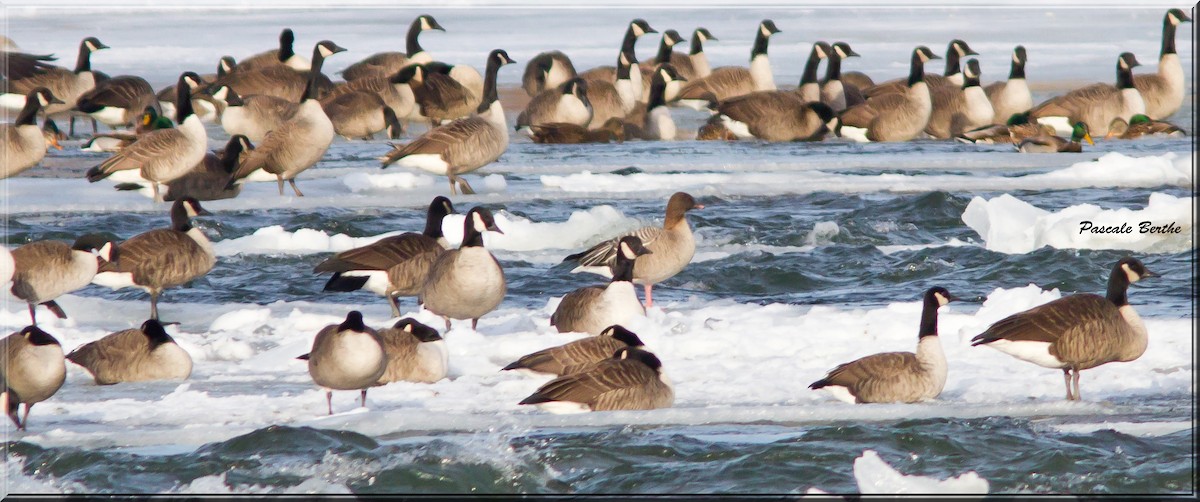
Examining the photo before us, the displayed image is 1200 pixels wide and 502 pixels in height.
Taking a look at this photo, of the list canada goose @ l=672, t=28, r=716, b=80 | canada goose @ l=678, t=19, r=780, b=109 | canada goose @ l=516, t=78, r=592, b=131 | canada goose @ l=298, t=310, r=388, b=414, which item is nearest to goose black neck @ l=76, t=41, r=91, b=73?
canada goose @ l=516, t=78, r=592, b=131

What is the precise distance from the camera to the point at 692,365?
26.0ft

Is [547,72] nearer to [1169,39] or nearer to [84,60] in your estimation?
[84,60]

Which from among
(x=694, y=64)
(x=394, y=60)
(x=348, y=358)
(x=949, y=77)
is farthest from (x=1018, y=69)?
(x=348, y=358)

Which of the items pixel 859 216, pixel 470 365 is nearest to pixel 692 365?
pixel 470 365

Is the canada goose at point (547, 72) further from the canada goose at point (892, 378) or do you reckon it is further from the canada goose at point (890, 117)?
the canada goose at point (892, 378)

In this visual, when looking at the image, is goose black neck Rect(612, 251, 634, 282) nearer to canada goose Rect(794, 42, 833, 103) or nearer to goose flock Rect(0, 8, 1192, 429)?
goose flock Rect(0, 8, 1192, 429)

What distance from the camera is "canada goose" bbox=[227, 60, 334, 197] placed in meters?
13.8

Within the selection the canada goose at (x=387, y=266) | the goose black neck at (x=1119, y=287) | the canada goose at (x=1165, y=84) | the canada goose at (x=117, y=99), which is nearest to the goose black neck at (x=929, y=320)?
the goose black neck at (x=1119, y=287)

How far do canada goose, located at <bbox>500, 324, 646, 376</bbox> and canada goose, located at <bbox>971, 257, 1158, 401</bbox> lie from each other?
196 centimetres

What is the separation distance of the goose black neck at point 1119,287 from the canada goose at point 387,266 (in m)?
4.46

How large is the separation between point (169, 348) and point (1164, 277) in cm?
761

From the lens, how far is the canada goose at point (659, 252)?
31.9ft

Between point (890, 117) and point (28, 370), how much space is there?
51.3 feet

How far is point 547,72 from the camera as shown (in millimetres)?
23203
